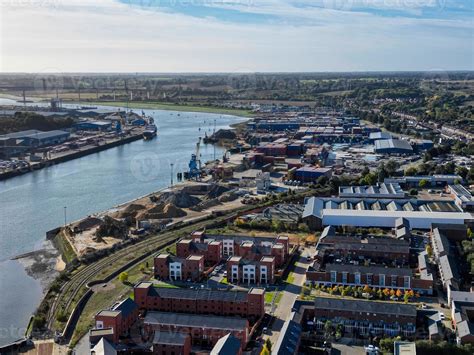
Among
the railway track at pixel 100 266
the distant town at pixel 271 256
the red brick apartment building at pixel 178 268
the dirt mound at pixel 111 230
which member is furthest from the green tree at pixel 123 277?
the dirt mound at pixel 111 230

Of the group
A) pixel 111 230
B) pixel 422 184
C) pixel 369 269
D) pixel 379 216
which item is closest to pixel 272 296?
pixel 369 269

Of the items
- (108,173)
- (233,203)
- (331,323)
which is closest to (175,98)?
(108,173)

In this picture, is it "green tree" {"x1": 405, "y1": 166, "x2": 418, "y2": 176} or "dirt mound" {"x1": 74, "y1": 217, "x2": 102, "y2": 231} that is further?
"green tree" {"x1": 405, "y1": 166, "x2": 418, "y2": 176}

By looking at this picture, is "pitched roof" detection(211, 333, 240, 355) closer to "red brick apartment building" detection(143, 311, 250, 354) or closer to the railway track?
"red brick apartment building" detection(143, 311, 250, 354)

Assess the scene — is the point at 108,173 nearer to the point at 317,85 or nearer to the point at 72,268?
the point at 72,268

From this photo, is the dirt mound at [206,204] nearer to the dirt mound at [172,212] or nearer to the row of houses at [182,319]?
the dirt mound at [172,212]

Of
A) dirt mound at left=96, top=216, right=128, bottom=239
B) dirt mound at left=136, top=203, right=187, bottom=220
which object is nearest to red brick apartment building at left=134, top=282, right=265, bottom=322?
dirt mound at left=96, top=216, right=128, bottom=239
